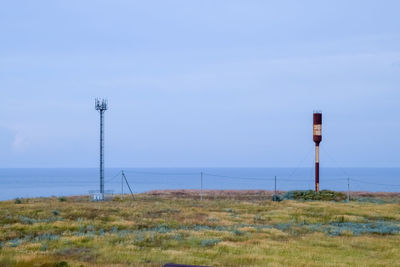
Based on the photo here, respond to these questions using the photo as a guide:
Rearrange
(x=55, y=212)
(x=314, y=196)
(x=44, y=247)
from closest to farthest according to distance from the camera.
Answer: (x=44, y=247), (x=55, y=212), (x=314, y=196)

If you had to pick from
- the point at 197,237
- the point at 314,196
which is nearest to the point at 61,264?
the point at 197,237

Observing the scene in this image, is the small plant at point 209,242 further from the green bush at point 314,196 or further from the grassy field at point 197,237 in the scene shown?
the green bush at point 314,196

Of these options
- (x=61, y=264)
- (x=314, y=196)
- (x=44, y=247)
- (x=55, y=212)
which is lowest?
(x=314, y=196)

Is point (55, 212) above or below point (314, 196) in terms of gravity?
above

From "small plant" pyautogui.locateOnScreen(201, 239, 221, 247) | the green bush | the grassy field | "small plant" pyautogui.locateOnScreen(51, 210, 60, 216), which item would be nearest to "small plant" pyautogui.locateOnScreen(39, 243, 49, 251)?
the grassy field

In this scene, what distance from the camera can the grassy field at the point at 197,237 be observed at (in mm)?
15008

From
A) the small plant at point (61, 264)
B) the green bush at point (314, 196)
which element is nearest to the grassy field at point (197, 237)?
the small plant at point (61, 264)

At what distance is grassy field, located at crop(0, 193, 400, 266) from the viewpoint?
1501cm

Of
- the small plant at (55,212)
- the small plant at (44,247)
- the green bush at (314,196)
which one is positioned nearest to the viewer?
the small plant at (44,247)

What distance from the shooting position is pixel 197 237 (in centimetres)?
1933

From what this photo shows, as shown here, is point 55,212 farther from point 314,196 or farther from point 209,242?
point 314,196

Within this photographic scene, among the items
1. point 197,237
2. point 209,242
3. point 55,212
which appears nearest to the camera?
point 209,242

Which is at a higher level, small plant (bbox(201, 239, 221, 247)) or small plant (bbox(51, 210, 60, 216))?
small plant (bbox(201, 239, 221, 247))

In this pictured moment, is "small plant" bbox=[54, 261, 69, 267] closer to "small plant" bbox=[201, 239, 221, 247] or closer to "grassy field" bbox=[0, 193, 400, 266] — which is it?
"grassy field" bbox=[0, 193, 400, 266]
